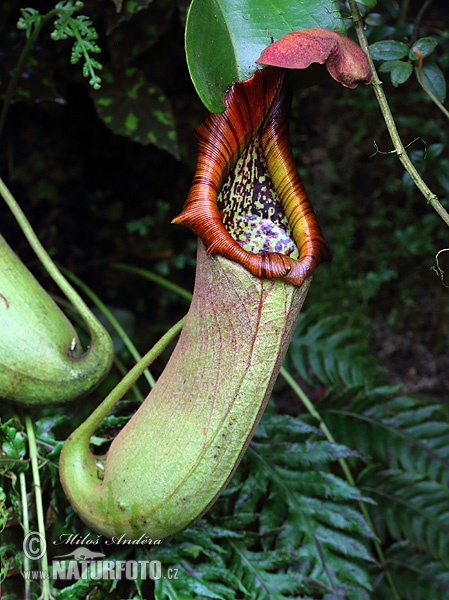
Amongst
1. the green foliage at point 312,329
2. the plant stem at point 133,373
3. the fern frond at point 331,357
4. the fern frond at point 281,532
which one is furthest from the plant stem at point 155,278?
the plant stem at point 133,373

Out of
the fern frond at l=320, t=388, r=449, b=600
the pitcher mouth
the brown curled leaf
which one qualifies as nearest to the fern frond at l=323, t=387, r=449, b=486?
the fern frond at l=320, t=388, r=449, b=600

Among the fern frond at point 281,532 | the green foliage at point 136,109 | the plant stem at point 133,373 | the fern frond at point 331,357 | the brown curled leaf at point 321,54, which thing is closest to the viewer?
the brown curled leaf at point 321,54

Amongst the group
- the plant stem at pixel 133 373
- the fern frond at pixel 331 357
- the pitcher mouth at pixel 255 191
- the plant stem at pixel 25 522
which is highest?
the pitcher mouth at pixel 255 191

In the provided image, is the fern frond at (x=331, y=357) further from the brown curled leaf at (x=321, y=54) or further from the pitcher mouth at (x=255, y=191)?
the brown curled leaf at (x=321, y=54)

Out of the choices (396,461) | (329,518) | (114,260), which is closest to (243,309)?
(329,518)

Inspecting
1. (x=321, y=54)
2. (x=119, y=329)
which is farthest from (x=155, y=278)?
(x=321, y=54)

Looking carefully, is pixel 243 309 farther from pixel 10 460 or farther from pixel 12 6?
pixel 12 6
